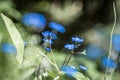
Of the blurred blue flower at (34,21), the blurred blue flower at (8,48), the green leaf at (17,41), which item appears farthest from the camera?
the blurred blue flower at (34,21)

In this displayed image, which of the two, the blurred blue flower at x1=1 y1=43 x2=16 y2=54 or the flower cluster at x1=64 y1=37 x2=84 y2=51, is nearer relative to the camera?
the flower cluster at x1=64 y1=37 x2=84 y2=51

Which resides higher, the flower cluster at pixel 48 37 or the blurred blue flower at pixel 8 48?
the flower cluster at pixel 48 37

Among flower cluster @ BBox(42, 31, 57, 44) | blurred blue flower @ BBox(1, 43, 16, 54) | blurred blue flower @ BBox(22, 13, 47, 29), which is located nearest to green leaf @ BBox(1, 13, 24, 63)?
flower cluster @ BBox(42, 31, 57, 44)

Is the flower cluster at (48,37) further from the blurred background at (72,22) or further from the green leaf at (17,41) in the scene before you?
the blurred background at (72,22)

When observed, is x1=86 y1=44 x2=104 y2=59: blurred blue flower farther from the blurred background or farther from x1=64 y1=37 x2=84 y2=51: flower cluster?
x1=64 y1=37 x2=84 y2=51: flower cluster

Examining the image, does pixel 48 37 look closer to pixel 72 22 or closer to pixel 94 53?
pixel 94 53

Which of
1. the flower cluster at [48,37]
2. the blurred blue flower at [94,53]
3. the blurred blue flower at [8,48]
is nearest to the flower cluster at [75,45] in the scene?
the flower cluster at [48,37]

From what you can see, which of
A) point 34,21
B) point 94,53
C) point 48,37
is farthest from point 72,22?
point 48,37

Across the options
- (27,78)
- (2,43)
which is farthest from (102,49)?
(27,78)

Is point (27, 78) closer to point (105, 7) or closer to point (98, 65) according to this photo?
point (98, 65)

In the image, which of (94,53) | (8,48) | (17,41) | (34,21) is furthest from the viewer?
(94,53)
